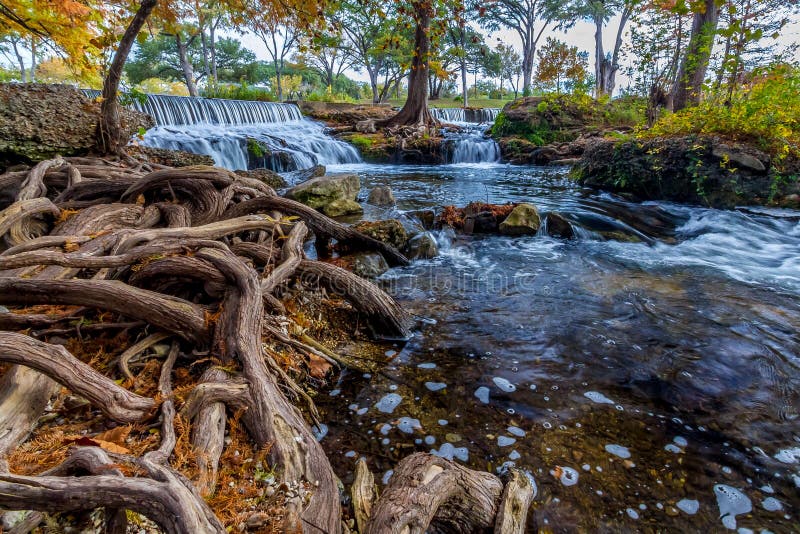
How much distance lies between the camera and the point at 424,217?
7.41 m

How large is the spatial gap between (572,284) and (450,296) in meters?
1.85

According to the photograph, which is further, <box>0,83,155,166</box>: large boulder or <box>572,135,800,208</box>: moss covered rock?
<box>572,135,800,208</box>: moss covered rock

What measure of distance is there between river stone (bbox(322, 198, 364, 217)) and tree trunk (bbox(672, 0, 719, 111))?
9.44m

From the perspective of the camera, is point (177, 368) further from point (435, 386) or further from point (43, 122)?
point (43, 122)

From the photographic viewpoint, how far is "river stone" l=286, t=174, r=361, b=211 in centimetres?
692

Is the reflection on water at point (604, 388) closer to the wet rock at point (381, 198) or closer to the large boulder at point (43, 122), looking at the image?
the wet rock at point (381, 198)

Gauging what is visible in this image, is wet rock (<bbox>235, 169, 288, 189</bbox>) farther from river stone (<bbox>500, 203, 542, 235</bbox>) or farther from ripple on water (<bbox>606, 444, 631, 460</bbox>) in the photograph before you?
ripple on water (<bbox>606, 444, 631, 460</bbox>)

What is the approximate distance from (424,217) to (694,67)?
28.4ft

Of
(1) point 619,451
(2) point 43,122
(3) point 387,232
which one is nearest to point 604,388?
(1) point 619,451

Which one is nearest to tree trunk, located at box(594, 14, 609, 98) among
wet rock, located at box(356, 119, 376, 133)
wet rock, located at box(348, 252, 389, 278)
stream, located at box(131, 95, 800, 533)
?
wet rock, located at box(356, 119, 376, 133)

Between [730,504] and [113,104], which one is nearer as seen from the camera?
[730,504]

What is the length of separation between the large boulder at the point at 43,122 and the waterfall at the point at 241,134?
5.14 metres

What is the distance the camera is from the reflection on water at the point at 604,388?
2.17 metres

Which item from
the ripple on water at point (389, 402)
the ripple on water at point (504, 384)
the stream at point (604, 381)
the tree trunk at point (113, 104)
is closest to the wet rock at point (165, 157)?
the tree trunk at point (113, 104)
